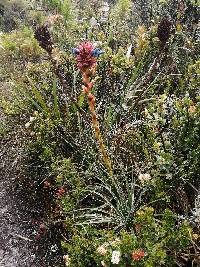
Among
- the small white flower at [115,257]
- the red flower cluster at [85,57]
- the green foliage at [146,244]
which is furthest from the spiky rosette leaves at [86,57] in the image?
the small white flower at [115,257]

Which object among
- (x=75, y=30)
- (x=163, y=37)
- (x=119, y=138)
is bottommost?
(x=119, y=138)

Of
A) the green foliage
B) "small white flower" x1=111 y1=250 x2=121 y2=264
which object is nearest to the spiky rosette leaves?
the green foliage

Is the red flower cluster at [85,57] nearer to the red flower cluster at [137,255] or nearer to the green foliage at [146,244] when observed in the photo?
the green foliage at [146,244]

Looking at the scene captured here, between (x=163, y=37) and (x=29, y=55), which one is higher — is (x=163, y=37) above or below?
above

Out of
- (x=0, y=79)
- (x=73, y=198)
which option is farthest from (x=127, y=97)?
(x=0, y=79)

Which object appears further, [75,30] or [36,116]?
[75,30]

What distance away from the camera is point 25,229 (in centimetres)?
338

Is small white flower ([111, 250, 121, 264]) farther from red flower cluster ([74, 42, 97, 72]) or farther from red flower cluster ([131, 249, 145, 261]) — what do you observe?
red flower cluster ([74, 42, 97, 72])

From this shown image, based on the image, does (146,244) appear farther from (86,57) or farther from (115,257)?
(86,57)

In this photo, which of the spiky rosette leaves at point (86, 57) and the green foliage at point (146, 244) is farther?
the spiky rosette leaves at point (86, 57)

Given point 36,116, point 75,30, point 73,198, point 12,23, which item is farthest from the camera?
point 12,23

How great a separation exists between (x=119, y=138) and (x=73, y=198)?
0.65 meters

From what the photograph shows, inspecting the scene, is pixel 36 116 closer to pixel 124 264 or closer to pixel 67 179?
pixel 67 179

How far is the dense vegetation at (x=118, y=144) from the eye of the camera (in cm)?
245
